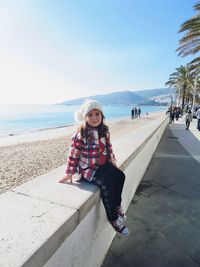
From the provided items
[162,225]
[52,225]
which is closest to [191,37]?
[162,225]

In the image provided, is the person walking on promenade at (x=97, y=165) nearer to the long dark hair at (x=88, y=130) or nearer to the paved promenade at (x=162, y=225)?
the long dark hair at (x=88, y=130)

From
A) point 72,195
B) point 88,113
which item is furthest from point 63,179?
point 88,113

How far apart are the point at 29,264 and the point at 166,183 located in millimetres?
3528

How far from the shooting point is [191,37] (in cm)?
1442

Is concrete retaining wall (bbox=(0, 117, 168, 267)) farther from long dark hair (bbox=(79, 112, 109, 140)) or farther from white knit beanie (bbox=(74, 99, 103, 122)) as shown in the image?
white knit beanie (bbox=(74, 99, 103, 122))

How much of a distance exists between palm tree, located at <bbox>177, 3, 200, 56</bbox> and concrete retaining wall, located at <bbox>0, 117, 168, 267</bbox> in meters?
15.1

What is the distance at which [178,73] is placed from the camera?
42.6 meters

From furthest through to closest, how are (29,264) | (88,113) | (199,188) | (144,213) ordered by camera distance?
(199,188)
(144,213)
(88,113)
(29,264)

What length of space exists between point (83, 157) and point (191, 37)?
51.1 feet

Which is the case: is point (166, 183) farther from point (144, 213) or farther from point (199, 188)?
point (144, 213)

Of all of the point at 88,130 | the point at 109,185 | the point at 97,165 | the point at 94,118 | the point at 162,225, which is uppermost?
the point at 94,118

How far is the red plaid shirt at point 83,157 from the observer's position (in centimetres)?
204

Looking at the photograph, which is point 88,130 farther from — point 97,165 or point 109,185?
point 109,185

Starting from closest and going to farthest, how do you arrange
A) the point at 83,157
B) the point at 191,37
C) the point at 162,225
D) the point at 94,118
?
1. the point at 83,157
2. the point at 94,118
3. the point at 162,225
4. the point at 191,37
